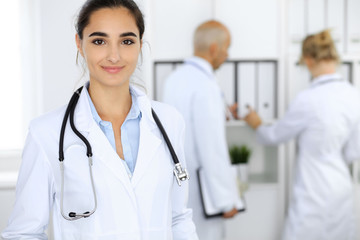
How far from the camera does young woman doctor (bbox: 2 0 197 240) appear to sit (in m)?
1.00

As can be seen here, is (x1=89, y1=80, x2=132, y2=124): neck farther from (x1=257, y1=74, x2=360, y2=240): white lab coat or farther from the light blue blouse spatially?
(x1=257, y1=74, x2=360, y2=240): white lab coat

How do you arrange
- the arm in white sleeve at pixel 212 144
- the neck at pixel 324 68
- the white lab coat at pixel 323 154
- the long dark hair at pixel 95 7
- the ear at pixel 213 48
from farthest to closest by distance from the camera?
the neck at pixel 324 68, the white lab coat at pixel 323 154, the ear at pixel 213 48, the arm in white sleeve at pixel 212 144, the long dark hair at pixel 95 7

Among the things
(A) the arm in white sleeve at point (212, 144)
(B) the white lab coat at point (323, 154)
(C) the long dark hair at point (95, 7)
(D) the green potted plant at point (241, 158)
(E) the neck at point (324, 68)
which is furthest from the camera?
(D) the green potted plant at point (241, 158)

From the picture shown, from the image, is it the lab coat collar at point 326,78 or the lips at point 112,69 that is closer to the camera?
the lips at point 112,69

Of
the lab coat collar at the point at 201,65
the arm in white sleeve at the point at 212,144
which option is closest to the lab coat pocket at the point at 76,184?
the arm in white sleeve at the point at 212,144

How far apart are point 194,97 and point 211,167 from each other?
344 millimetres

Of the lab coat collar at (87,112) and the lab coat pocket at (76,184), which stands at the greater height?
the lab coat collar at (87,112)

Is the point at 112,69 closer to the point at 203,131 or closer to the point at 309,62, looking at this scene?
the point at 203,131

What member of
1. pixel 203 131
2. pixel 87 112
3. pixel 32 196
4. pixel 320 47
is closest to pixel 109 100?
pixel 87 112

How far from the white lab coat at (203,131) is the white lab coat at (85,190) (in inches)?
34.3

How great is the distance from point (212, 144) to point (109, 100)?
909 millimetres

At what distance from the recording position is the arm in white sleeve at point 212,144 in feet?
6.38

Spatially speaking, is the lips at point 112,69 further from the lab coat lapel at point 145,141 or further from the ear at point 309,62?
the ear at point 309,62

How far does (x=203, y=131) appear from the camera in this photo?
1.95 meters
